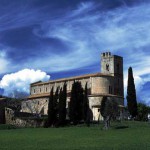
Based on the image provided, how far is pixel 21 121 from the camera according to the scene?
257 ft

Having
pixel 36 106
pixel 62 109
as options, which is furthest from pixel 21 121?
pixel 36 106

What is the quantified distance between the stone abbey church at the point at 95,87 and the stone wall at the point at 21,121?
16.5 metres

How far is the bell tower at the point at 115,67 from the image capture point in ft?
357

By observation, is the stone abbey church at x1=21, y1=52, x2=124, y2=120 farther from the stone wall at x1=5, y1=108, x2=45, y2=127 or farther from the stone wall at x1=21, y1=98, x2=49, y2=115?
the stone wall at x1=5, y1=108, x2=45, y2=127

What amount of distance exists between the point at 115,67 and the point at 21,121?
4340 centimetres

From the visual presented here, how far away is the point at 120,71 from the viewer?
374 ft

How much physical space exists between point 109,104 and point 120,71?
57.4m

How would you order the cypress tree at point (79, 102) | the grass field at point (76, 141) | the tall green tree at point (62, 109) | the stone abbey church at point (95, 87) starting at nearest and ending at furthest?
the grass field at point (76, 141) → the tall green tree at point (62, 109) → the cypress tree at point (79, 102) → the stone abbey church at point (95, 87)

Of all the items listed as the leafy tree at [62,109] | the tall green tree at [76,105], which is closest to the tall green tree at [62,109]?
the leafy tree at [62,109]

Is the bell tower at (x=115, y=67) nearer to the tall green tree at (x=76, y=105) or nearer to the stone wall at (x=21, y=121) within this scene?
the stone wall at (x=21, y=121)

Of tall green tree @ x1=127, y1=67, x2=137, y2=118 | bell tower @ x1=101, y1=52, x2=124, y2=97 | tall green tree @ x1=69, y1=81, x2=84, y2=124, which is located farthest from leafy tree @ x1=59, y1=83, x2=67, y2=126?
bell tower @ x1=101, y1=52, x2=124, y2=97

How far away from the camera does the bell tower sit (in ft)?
357

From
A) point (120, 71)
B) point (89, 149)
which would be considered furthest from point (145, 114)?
point (89, 149)

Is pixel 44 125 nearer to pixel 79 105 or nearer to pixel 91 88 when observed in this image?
pixel 79 105
